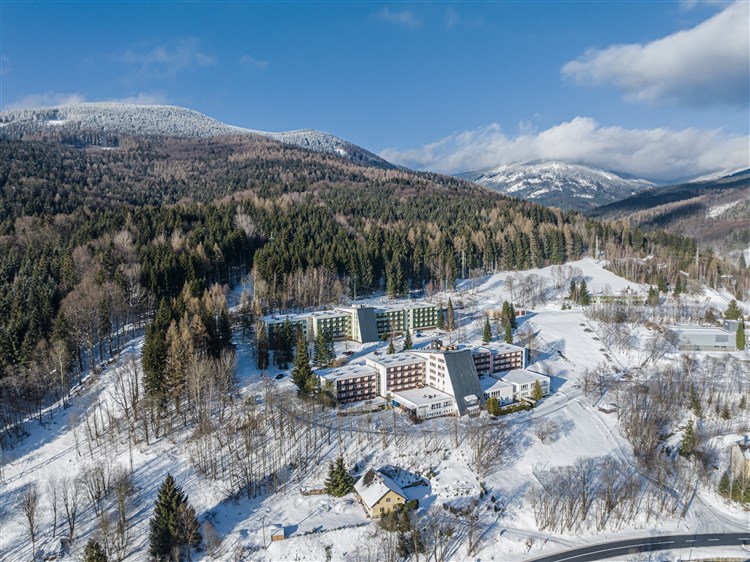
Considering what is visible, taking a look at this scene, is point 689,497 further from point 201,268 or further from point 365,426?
point 201,268

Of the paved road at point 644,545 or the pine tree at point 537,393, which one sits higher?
the pine tree at point 537,393

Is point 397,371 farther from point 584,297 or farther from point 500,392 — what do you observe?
point 584,297

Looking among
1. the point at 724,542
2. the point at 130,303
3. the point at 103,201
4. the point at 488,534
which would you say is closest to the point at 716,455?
A: the point at 724,542

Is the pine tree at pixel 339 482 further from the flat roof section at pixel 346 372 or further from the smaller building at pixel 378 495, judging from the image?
the flat roof section at pixel 346 372

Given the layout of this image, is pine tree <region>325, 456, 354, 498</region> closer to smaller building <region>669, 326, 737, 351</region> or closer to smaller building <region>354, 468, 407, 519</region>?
smaller building <region>354, 468, 407, 519</region>

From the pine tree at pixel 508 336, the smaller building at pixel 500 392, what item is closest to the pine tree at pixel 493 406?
the smaller building at pixel 500 392

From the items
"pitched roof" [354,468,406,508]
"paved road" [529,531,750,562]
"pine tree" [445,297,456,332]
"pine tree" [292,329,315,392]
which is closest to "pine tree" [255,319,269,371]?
"pine tree" [292,329,315,392]
